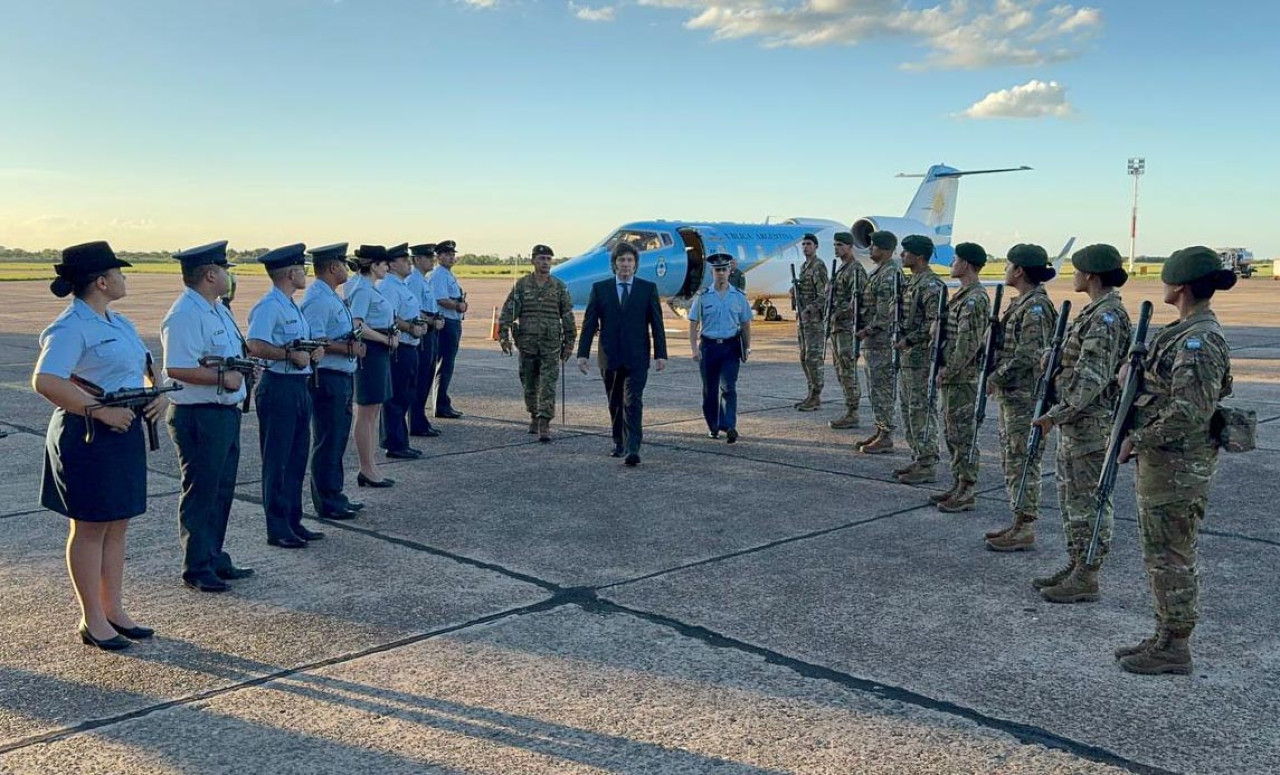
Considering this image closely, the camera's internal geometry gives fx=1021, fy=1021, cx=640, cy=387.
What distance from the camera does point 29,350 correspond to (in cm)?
1931

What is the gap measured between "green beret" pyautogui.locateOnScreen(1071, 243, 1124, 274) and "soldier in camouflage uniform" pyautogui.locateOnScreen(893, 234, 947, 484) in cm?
277

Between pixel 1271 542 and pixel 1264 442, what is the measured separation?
4197 mm

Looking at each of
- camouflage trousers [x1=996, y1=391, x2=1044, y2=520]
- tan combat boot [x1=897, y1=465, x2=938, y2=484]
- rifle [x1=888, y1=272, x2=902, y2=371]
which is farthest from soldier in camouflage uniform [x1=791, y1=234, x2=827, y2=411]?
camouflage trousers [x1=996, y1=391, x2=1044, y2=520]

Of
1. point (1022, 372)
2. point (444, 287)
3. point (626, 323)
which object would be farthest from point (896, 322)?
point (444, 287)

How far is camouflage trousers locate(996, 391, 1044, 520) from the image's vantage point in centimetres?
657

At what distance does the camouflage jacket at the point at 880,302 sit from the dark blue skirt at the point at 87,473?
6975mm

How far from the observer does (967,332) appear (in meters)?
7.15

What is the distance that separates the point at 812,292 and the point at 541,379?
411 centimetres

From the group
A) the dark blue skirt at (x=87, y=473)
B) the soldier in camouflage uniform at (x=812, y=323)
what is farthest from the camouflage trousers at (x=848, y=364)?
the dark blue skirt at (x=87, y=473)

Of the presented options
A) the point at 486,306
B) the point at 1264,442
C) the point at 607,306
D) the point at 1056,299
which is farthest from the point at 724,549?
the point at 1056,299

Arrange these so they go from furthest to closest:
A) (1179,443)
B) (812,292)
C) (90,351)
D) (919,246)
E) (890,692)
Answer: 1. (812,292)
2. (919,246)
3. (90,351)
4. (1179,443)
5. (890,692)

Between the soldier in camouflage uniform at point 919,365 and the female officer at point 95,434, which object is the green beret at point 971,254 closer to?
the soldier in camouflage uniform at point 919,365

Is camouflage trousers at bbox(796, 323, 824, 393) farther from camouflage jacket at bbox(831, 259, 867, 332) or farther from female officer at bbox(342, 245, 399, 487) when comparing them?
female officer at bbox(342, 245, 399, 487)

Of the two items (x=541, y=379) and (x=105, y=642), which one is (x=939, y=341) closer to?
(x=541, y=379)
